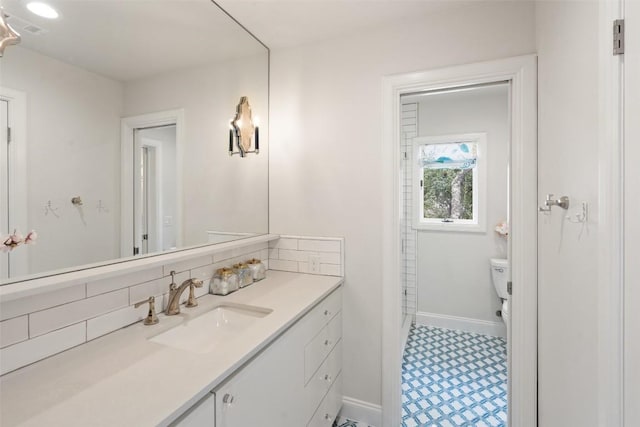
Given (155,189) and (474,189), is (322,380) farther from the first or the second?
(474,189)

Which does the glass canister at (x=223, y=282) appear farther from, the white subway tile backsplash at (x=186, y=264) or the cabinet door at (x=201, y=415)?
the cabinet door at (x=201, y=415)

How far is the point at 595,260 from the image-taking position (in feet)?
2.71

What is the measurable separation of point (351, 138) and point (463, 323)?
7.79 ft

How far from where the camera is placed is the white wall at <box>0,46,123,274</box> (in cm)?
91

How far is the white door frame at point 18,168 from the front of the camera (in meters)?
0.85

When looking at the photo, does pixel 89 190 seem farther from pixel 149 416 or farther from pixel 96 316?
pixel 149 416

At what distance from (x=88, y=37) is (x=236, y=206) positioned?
999 millimetres

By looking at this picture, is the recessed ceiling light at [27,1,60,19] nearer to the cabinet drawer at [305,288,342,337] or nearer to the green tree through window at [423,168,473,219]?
the cabinet drawer at [305,288,342,337]

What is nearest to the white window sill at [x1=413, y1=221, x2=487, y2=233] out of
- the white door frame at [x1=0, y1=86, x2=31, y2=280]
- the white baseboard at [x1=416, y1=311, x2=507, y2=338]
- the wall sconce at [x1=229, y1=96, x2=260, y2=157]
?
the white baseboard at [x1=416, y1=311, x2=507, y2=338]

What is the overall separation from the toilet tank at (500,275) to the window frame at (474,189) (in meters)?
0.34

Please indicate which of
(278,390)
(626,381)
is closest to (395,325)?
(278,390)

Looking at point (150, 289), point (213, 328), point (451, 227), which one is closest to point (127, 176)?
point (150, 289)

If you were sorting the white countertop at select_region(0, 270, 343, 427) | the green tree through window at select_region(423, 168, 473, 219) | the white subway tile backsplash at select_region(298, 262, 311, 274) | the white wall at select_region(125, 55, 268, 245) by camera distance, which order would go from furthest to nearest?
1. the green tree through window at select_region(423, 168, 473, 219)
2. the white subway tile backsplash at select_region(298, 262, 311, 274)
3. the white wall at select_region(125, 55, 268, 245)
4. the white countertop at select_region(0, 270, 343, 427)

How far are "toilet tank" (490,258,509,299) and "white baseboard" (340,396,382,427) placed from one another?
1732 millimetres
